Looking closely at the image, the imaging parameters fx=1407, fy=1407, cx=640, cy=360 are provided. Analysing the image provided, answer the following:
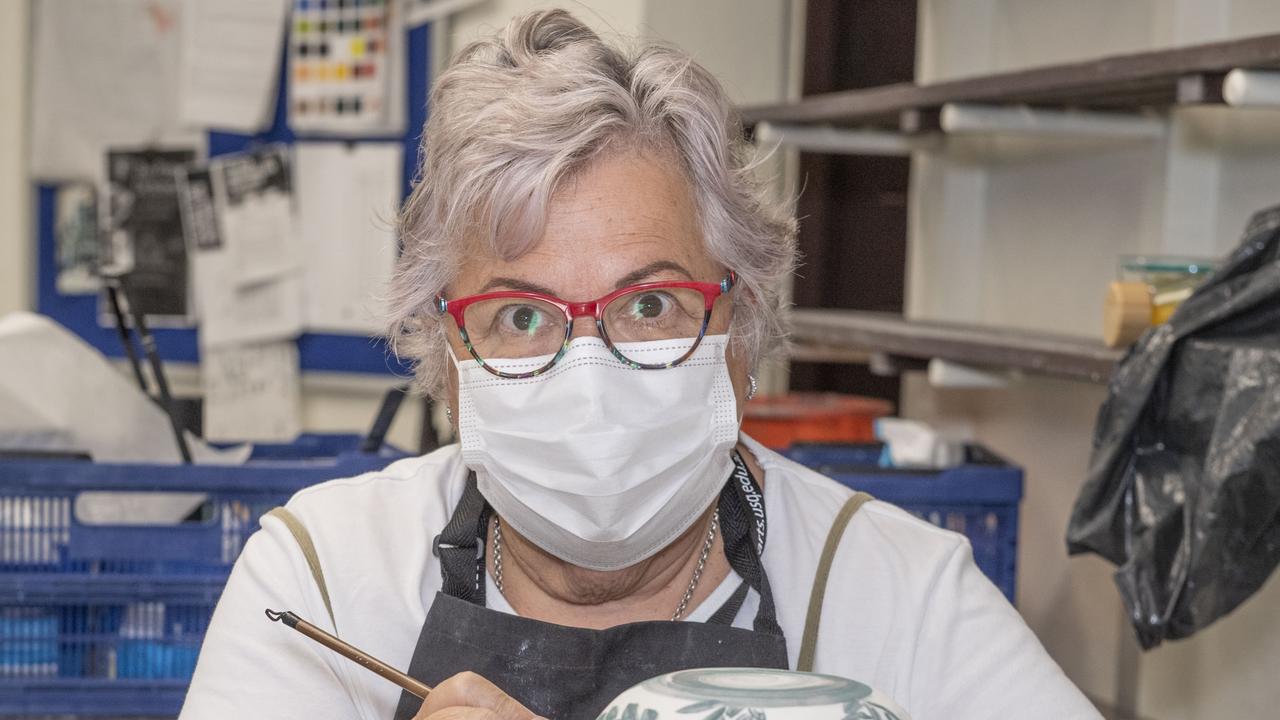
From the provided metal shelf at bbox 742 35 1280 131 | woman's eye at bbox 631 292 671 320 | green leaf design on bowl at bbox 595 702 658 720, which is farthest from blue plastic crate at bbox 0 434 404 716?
green leaf design on bowl at bbox 595 702 658 720

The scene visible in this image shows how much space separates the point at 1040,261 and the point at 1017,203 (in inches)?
5.6

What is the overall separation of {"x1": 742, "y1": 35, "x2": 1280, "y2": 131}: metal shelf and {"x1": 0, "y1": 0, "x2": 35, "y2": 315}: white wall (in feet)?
8.06

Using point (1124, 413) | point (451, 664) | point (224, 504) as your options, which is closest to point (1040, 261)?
point (1124, 413)

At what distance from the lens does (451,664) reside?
118 centimetres

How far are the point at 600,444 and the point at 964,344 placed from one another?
3.29ft

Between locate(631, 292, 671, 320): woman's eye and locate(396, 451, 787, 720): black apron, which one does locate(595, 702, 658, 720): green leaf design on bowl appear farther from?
locate(631, 292, 671, 320): woman's eye

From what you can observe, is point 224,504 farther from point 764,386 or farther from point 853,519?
point 764,386

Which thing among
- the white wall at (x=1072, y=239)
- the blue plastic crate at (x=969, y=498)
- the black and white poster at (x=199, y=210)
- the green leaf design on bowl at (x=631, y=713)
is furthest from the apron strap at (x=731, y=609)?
the black and white poster at (x=199, y=210)

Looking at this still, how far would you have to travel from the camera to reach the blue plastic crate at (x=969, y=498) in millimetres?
1848

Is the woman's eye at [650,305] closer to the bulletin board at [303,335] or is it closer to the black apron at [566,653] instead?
the black apron at [566,653]

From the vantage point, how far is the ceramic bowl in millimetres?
805

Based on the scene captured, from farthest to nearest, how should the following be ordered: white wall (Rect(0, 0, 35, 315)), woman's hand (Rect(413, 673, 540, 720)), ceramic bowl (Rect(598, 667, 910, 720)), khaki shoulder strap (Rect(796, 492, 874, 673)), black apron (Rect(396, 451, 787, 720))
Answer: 1. white wall (Rect(0, 0, 35, 315))
2. khaki shoulder strap (Rect(796, 492, 874, 673))
3. black apron (Rect(396, 451, 787, 720))
4. woman's hand (Rect(413, 673, 540, 720))
5. ceramic bowl (Rect(598, 667, 910, 720))

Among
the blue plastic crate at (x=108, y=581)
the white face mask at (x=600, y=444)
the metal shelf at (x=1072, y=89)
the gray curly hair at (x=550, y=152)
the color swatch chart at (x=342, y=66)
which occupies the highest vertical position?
the color swatch chart at (x=342, y=66)

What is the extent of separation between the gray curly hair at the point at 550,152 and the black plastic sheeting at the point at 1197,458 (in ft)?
1.48
